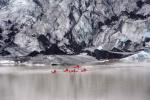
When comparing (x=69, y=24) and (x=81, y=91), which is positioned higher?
(x=69, y=24)

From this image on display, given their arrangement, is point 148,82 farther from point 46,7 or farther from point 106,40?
point 46,7

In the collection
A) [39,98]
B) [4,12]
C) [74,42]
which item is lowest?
[39,98]

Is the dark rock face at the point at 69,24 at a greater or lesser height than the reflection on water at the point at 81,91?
greater

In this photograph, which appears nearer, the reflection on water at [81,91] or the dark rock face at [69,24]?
the reflection on water at [81,91]

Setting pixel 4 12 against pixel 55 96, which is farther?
pixel 4 12

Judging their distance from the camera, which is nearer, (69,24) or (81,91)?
(81,91)

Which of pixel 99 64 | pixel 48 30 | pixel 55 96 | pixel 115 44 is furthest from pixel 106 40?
pixel 55 96

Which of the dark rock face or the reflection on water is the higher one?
the dark rock face

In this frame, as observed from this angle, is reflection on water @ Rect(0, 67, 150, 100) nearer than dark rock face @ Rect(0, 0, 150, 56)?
Yes
